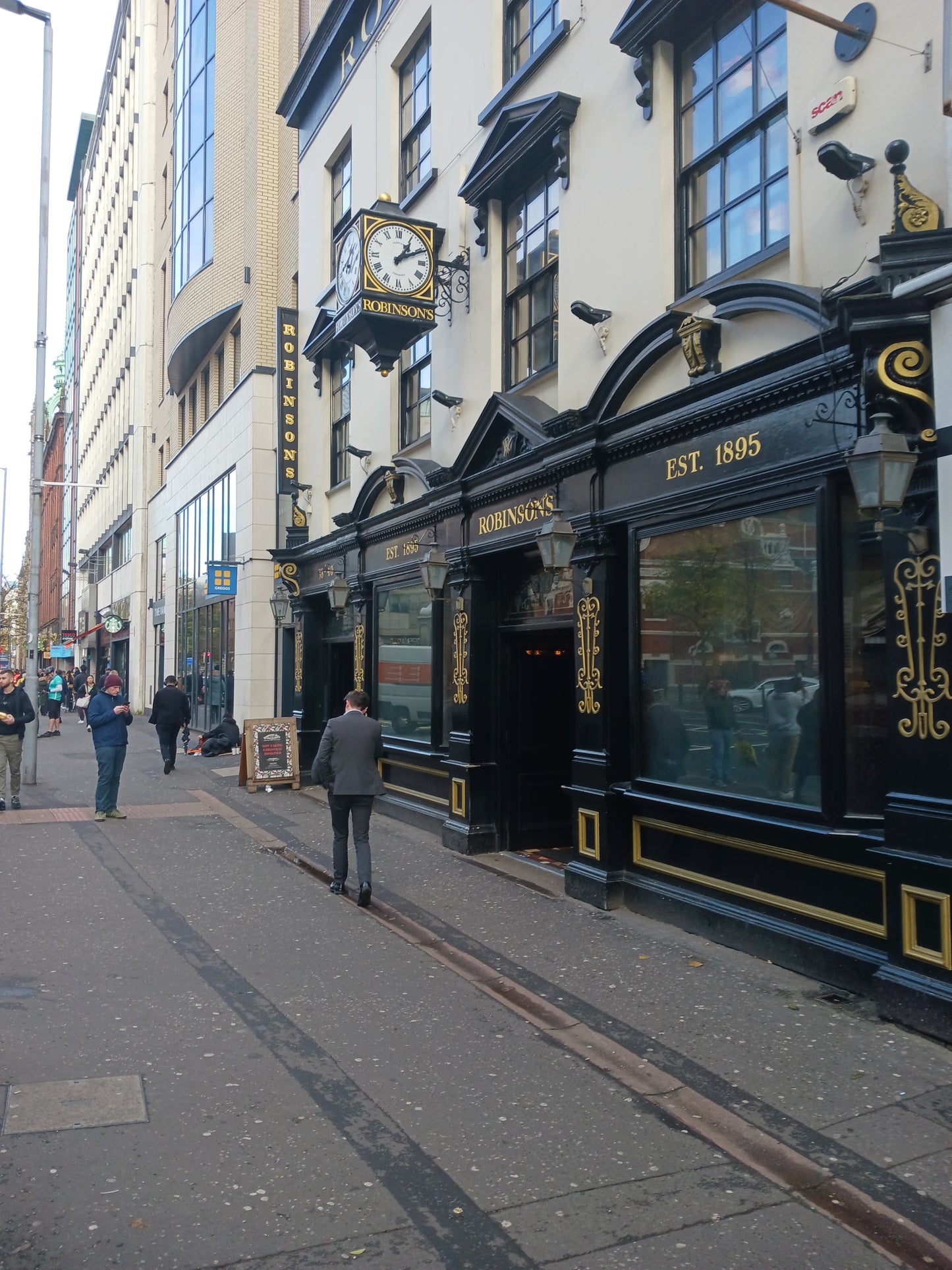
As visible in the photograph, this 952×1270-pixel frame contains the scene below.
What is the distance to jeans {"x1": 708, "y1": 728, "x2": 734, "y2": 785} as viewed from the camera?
755 centimetres

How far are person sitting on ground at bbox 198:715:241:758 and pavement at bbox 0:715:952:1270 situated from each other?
12.0 meters

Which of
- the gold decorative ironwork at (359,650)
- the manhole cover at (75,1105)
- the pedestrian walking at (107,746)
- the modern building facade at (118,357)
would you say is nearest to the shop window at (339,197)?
the gold decorative ironwork at (359,650)

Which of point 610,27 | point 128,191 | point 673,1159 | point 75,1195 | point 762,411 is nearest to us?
point 75,1195

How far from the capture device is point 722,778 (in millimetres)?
7602

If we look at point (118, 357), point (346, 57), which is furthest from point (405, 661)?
point (118, 357)

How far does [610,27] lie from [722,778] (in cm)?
644

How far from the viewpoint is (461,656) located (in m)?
11.5

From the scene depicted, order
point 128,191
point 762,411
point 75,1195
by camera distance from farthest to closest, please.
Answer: point 128,191 → point 762,411 → point 75,1195

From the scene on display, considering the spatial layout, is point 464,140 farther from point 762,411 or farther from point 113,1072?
point 113,1072

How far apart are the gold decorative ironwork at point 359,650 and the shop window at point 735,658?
23.1ft

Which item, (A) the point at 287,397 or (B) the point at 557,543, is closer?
(B) the point at 557,543

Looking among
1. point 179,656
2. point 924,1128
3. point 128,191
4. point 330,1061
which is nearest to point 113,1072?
point 330,1061

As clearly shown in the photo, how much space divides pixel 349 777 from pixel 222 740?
1248cm

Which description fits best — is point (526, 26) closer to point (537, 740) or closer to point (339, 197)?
point (339, 197)
